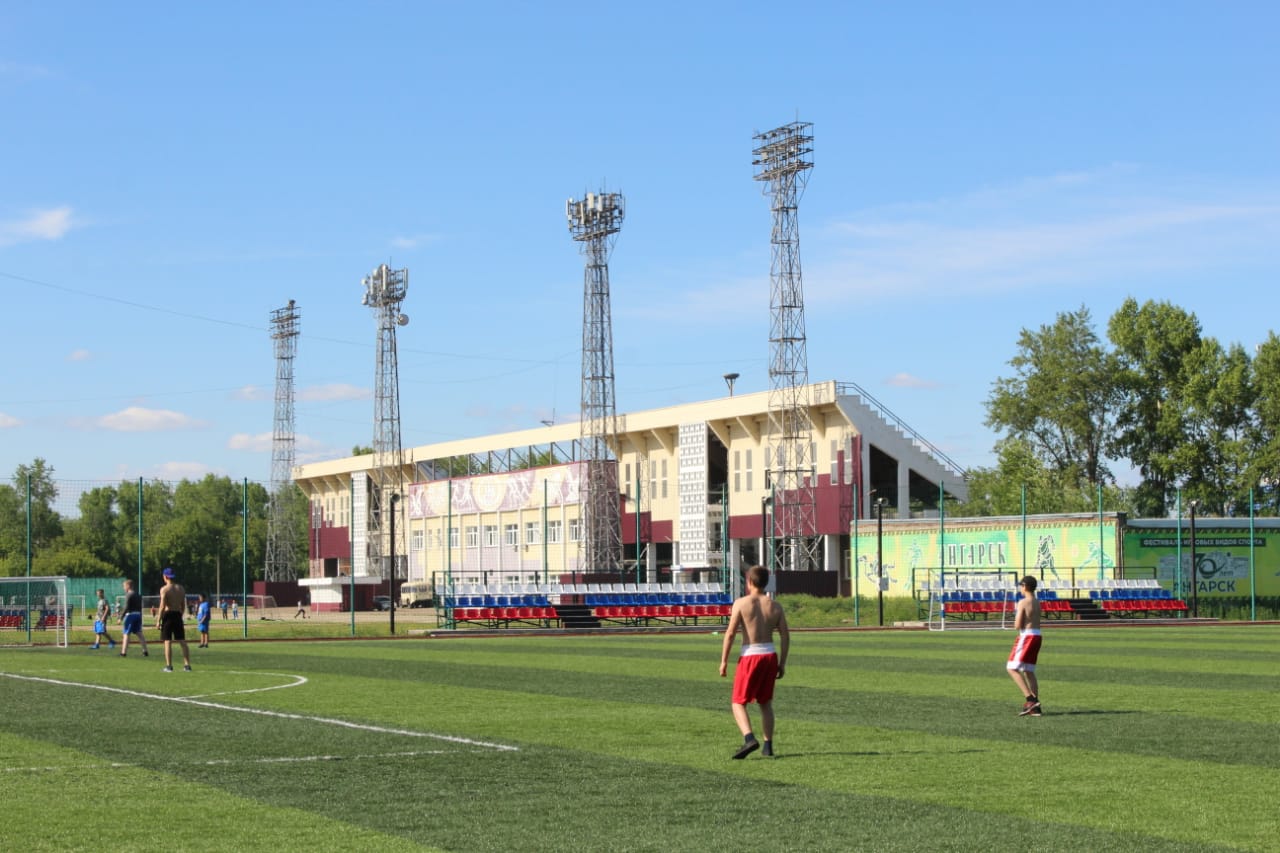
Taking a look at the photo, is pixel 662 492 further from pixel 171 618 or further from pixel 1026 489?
pixel 171 618

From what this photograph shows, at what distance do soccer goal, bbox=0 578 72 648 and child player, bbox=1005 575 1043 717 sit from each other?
28694 mm

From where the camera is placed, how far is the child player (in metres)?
18.8

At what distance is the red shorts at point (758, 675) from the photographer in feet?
46.9

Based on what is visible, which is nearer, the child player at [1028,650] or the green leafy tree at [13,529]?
the child player at [1028,650]

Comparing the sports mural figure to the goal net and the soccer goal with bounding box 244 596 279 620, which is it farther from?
the soccer goal with bounding box 244 596 279 620

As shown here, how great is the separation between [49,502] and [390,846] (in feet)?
142

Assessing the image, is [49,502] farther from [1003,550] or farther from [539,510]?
[539,510]

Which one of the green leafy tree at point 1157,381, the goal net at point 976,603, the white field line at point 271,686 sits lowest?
the goal net at point 976,603

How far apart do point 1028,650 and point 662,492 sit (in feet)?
250

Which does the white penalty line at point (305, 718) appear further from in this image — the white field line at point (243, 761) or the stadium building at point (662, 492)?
the stadium building at point (662, 492)

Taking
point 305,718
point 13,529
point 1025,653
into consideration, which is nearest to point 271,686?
point 305,718

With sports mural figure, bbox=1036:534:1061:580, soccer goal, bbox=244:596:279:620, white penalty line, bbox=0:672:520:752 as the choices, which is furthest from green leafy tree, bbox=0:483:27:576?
soccer goal, bbox=244:596:279:620

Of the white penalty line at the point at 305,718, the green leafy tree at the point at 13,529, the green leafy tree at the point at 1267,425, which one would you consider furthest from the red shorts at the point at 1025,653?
the green leafy tree at the point at 1267,425

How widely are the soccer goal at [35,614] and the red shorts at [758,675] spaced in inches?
1200
